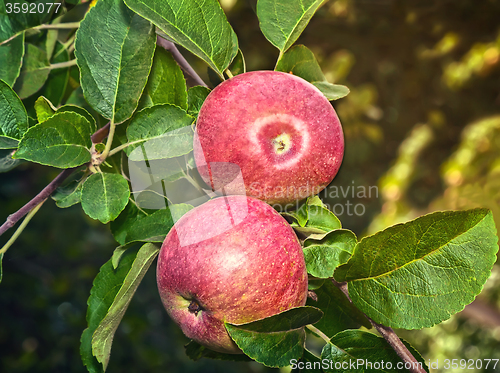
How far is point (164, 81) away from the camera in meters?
0.59

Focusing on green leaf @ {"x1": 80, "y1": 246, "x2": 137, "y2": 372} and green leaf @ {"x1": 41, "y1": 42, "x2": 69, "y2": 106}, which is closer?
green leaf @ {"x1": 80, "y1": 246, "x2": 137, "y2": 372}

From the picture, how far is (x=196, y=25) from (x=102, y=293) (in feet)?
1.33

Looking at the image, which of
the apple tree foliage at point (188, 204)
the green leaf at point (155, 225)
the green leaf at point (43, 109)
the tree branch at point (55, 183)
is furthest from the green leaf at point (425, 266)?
the green leaf at point (43, 109)

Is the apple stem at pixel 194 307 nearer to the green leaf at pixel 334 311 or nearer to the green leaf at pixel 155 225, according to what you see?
the green leaf at pixel 155 225

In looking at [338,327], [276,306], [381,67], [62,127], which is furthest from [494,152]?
[62,127]

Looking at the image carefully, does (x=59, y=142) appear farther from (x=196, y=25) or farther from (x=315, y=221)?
(x=315, y=221)

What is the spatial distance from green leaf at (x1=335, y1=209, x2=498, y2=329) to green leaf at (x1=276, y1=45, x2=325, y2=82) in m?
0.27

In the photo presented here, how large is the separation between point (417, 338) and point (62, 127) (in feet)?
8.09

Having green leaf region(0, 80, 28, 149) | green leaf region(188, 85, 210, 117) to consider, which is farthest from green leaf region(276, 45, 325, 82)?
green leaf region(0, 80, 28, 149)

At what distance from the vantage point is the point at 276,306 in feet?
1.61

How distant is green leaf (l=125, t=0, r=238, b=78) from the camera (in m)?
0.49

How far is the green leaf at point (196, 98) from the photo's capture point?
0.58 m

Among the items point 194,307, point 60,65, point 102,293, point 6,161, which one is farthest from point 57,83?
point 194,307

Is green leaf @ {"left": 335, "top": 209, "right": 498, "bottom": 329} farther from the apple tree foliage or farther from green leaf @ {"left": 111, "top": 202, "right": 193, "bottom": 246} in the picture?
green leaf @ {"left": 111, "top": 202, "right": 193, "bottom": 246}
